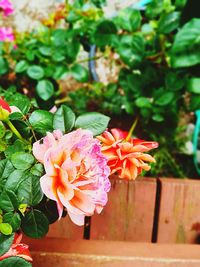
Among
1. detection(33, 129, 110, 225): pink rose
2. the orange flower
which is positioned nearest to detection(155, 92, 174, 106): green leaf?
the orange flower

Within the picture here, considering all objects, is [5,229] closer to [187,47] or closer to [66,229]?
[66,229]

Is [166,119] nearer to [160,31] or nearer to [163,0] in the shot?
[160,31]

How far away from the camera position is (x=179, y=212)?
119 centimetres

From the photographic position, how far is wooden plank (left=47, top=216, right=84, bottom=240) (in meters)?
1.17

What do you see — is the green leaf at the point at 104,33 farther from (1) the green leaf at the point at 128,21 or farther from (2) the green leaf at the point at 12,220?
(2) the green leaf at the point at 12,220

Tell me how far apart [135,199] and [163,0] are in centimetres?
77

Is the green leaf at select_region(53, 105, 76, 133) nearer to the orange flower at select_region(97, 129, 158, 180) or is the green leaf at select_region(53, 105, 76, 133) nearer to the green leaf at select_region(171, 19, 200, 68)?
the orange flower at select_region(97, 129, 158, 180)

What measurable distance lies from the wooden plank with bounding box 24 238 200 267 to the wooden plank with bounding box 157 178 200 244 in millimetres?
166

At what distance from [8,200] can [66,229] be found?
0.53 meters

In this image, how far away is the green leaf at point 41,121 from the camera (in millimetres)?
727

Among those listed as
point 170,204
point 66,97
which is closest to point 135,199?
point 170,204

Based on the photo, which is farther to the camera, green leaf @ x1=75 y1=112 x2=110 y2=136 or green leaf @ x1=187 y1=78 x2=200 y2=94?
green leaf @ x1=187 y1=78 x2=200 y2=94

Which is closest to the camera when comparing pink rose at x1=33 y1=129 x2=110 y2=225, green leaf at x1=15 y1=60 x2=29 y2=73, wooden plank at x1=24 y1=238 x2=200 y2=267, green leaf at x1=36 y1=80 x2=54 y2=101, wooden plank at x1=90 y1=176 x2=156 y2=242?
pink rose at x1=33 y1=129 x2=110 y2=225

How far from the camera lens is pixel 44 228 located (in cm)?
71
